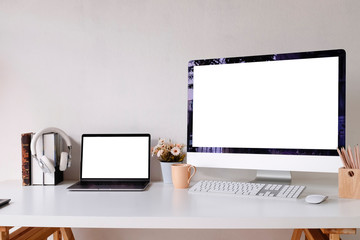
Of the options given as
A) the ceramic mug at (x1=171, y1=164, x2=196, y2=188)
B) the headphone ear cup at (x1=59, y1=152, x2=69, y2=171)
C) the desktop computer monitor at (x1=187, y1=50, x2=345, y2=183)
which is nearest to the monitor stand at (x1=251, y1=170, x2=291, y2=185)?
the desktop computer monitor at (x1=187, y1=50, x2=345, y2=183)

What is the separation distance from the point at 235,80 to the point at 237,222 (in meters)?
0.59

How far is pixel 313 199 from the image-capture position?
973 mm

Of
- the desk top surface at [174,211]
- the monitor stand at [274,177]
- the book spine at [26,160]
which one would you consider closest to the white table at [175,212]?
the desk top surface at [174,211]

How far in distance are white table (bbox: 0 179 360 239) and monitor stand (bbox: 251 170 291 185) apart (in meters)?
0.11

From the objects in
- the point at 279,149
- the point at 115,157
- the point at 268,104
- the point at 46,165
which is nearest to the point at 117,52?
the point at 115,157

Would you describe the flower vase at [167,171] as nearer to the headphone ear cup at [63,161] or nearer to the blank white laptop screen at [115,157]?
the blank white laptop screen at [115,157]

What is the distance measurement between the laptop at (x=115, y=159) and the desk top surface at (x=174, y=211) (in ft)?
0.73

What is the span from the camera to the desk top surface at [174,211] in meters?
0.86

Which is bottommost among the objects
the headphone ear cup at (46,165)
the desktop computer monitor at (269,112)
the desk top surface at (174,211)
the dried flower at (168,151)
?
the desk top surface at (174,211)

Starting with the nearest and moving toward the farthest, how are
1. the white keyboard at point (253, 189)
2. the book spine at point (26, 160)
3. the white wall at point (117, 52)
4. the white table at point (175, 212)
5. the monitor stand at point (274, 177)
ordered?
the white table at point (175, 212) → the white keyboard at point (253, 189) → the monitor stand at point (274, 177) → the book spine at point (26, 160) → the white wall at point (117, 52)

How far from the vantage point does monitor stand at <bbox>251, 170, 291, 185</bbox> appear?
1.24 metres

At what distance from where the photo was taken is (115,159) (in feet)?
4.59

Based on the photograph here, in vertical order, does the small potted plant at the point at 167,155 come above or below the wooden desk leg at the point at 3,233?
above

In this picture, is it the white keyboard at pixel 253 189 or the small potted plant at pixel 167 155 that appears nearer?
the white keyboard at pixel 253 189
